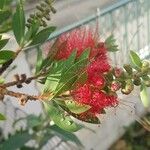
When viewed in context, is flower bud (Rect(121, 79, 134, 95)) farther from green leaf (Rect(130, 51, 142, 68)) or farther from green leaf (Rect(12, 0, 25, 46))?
green leaf (Rect(12, 0, 25, 46))

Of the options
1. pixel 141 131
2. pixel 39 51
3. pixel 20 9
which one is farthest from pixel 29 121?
pixel 141 131

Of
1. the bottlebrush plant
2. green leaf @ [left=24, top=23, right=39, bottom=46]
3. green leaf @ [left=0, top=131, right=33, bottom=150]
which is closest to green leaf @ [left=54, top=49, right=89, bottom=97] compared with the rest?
the bottlebrush plant

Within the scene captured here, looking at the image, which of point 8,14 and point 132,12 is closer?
point 8,14

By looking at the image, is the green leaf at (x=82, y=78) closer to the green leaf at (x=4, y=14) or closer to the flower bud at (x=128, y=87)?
the flower bud at (x=128, y=87)

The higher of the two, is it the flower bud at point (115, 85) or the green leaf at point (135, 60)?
the green leaf at point (135, 60)

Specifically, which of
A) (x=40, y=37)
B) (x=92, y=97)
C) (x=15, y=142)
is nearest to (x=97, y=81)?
(x=92, y=97)

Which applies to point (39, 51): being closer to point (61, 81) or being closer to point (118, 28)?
point (61, 81)

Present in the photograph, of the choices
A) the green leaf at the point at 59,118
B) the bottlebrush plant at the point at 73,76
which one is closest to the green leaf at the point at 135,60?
the bottlebrush plant at the point at 73,76

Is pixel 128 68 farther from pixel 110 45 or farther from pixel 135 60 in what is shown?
pixel 110 45
